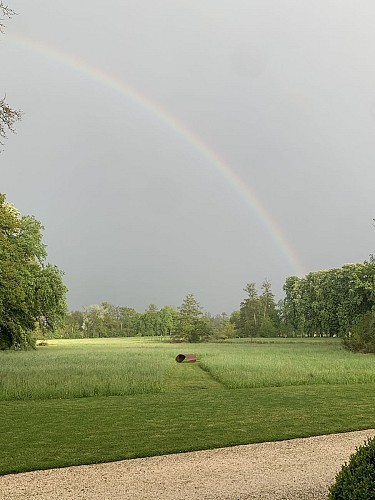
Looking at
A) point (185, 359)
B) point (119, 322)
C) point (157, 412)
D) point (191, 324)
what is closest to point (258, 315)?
point (191, 324)

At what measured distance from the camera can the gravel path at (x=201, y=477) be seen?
24.3 feet

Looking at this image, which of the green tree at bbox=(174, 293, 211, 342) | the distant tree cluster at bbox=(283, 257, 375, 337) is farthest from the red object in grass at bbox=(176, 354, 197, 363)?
the green tree at bbox=(174, 293, 211, 342)

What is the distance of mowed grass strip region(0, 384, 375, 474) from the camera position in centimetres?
1018

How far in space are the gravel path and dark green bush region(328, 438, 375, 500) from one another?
2.63 m

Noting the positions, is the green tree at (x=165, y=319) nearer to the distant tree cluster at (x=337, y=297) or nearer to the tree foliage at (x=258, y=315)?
the tree foliage at (x=258, y=315)

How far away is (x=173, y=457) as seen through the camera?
9.62 metres

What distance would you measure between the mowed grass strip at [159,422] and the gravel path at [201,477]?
2.25 ft

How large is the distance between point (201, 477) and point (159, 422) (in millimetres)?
4931

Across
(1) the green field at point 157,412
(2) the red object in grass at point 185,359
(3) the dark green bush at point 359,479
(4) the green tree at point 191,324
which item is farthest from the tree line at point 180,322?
(3) the dark green bush at point 359,479

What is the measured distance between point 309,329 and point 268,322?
2189cm

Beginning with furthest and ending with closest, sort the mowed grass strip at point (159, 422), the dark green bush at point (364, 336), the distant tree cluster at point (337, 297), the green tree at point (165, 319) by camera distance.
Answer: the green tree at point (165, 319) → the distant tree cluster at point (337, 297) → the dark green bush at point (364, 336) → the mowed grass strip at point (159, 422)

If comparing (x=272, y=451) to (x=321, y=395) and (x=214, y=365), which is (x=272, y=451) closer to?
(x=321, y=395)

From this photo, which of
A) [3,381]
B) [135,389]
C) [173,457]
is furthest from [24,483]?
[3,381]

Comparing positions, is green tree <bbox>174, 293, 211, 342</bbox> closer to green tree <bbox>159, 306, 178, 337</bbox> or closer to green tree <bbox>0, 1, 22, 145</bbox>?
green tree <bbox>159, 306, 178, 337</bbox>
